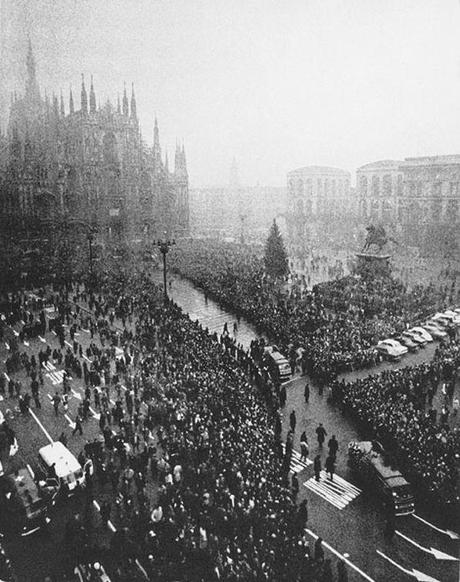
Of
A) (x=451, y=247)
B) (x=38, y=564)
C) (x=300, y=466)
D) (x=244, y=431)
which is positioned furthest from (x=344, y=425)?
(x=451, y=247)

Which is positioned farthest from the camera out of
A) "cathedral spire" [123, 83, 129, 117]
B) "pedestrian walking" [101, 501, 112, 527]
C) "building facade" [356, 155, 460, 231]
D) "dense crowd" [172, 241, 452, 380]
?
"building facade" [356, 155, 460, 231]

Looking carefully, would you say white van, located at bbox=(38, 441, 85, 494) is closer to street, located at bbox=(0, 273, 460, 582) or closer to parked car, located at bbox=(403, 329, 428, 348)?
street, located at bbox=(0, 273, 460, 582)

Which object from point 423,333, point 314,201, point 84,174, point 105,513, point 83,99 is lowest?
point 105,513

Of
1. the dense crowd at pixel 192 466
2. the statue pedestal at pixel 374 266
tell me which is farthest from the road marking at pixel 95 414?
the statue pedestal at pixel 374 266

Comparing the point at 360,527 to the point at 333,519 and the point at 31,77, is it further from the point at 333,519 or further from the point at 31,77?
the point at 31,77

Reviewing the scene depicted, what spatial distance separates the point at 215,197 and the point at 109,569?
26.0 m

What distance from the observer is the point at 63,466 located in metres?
8.98

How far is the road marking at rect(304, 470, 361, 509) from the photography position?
28.6ft

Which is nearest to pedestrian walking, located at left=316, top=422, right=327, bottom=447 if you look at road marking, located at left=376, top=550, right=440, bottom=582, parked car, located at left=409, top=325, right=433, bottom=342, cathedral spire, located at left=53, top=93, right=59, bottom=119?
road marking, located at left=376, top=550, right=440, bottom=582

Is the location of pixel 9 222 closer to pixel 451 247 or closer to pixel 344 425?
pixel 344 425

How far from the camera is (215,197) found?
30859mm

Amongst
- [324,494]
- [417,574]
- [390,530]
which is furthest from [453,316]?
[417,574]

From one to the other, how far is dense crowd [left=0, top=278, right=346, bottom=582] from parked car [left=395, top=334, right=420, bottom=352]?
582cm

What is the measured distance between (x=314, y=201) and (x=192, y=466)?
931 inches
